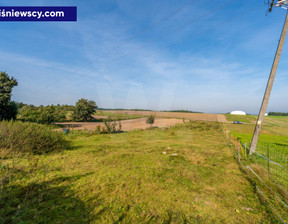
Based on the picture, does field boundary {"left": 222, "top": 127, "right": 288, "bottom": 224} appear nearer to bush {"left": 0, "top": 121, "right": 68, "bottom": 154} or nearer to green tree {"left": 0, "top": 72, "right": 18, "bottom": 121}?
bush {"left": 0, "top": 121, "right": 68, "bottom": 154}

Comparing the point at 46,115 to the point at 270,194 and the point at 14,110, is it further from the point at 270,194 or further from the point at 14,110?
the point at 270,194

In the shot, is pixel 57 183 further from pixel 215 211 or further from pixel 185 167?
pixel 185 167

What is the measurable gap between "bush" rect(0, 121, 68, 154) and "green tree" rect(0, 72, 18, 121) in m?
22.4

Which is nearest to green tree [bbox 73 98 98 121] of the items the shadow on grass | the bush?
the bush

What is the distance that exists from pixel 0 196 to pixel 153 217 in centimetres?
436

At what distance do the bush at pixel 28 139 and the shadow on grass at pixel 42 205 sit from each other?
4.28 metres

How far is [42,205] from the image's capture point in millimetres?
3652

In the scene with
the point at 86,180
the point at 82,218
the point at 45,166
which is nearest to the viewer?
the point at 82,218

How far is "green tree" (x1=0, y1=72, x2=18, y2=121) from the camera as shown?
23.7 metres

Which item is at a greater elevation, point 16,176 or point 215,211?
point 16,176

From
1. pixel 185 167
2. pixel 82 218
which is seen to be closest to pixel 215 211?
pixel 185 167

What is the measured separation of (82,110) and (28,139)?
35.4 m

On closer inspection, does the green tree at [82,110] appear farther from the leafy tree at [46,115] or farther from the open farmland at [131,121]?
the leafy tree at [46,115]

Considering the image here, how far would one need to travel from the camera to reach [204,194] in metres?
4.68
